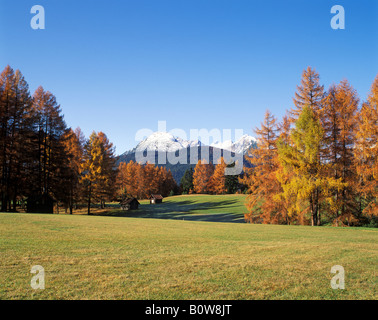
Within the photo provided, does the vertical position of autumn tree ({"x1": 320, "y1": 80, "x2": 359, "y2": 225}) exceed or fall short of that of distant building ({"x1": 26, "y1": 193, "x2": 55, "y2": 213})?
it exceeds it

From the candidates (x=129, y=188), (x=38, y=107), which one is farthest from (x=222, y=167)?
(x=38, y=107)

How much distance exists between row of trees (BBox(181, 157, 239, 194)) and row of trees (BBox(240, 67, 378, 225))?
200 feet

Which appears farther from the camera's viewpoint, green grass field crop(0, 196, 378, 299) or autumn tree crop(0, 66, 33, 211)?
autumn tree crop(0, 66, 33, 211)

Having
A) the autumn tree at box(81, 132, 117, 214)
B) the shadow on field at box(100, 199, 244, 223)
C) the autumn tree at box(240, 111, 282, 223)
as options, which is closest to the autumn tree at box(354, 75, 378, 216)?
the autumn tree at box(240, 111, 282, 223)

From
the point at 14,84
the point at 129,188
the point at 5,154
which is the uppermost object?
the point at 14,84

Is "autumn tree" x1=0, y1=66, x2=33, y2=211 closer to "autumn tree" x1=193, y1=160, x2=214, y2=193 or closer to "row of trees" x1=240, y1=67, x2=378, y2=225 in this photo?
"row of trees" x1=240, y1=67, x2=378, y2=225

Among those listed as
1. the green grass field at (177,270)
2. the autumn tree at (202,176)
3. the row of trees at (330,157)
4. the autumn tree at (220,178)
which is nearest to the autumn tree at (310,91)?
the row of trees at (330,157)

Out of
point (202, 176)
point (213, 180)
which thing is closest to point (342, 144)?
point (213, 180)

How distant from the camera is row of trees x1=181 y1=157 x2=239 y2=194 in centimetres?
9138

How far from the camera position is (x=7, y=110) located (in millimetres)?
31203

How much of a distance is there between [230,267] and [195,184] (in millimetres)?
96384

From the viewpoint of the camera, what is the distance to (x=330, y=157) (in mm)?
26328

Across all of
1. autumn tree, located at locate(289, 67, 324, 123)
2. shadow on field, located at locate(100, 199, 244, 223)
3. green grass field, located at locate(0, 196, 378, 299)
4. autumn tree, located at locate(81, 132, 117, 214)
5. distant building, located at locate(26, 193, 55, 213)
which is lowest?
shadow on field, located at locate(100, 199, 244, 223)
